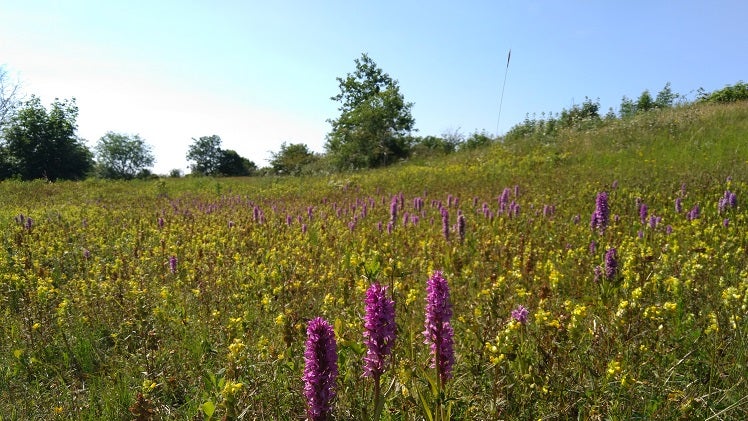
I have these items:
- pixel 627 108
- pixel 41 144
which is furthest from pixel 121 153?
pixel 627 108

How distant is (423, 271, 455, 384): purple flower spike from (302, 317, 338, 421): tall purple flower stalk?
48 cm

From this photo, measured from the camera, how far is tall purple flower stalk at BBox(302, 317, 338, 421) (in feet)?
6.19

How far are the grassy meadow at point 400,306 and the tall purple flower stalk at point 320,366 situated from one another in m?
0.14

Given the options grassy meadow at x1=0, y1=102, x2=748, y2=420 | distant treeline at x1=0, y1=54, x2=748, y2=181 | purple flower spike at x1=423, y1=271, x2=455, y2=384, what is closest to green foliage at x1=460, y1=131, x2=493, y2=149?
distant treeline at x1=0, y1=54, x2=748, y2=181

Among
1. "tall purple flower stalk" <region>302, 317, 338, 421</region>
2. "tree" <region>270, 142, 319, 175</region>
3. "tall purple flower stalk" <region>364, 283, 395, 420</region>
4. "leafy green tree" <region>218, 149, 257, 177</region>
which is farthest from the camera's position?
"leafy green tree" <region>218, 149, 257, 177</region>

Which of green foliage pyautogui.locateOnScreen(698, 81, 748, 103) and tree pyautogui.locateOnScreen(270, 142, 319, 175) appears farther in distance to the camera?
tree pyautogui.locateOnScreen(270, 142, 319, 175)

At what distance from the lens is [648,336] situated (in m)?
2.92

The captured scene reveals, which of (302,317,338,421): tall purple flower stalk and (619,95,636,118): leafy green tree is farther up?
(619,95,636,118): leafy green tree

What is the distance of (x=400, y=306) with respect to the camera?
381 centimetres

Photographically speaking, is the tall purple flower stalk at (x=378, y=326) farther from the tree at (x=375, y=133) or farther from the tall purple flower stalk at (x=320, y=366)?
the tree at (x=375, y=133)

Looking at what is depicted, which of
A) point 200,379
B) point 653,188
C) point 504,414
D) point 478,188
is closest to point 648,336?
point 504,414

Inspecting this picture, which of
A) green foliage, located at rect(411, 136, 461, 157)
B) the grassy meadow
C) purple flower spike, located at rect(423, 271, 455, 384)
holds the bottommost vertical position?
the grassy meadow

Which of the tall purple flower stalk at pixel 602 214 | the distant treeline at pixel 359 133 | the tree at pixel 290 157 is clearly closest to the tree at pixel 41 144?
the distant treeline at pixel 359 133

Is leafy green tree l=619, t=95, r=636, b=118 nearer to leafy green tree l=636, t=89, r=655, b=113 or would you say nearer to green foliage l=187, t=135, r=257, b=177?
leafy green tree l=636, t=89, r=655, b=113
